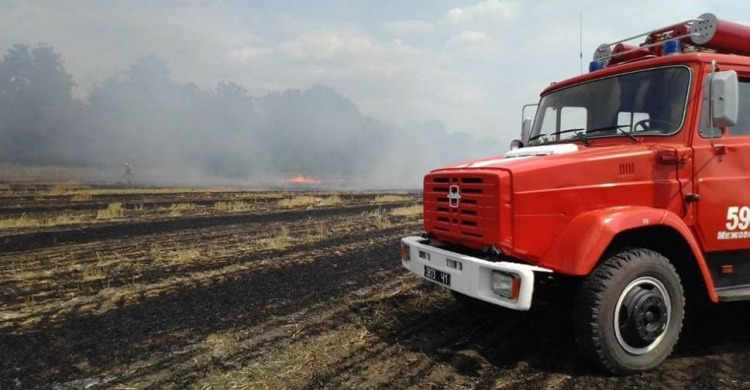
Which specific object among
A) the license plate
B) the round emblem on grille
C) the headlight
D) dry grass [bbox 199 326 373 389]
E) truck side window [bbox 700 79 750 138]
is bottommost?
dry grass [bbox 199 326 373 389]

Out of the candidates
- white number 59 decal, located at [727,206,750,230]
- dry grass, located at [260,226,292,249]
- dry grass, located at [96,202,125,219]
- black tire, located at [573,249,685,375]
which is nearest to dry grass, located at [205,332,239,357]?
black tire, located at [573,249,685,375]

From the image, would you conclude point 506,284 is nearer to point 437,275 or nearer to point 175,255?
point 437,275

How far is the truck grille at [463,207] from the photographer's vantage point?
12.1ft

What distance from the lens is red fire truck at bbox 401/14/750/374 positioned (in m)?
3.57

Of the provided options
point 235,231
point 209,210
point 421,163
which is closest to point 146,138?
point 421,163

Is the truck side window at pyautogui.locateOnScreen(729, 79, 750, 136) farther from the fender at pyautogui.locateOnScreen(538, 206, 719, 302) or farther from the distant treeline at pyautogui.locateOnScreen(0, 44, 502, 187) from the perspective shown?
the distant treeline at pyautogui.locateOnScreen(0, 44, 502, 187)

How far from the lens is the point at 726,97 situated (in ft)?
12.4

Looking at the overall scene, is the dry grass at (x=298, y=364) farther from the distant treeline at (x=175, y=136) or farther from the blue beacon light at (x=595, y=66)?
the distant treeline at (x=175, y=136)

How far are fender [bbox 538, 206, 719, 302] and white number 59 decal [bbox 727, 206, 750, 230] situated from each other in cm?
61

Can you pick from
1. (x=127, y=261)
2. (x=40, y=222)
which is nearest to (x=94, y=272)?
(x=127, y=261)

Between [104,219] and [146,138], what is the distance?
59.1 metres

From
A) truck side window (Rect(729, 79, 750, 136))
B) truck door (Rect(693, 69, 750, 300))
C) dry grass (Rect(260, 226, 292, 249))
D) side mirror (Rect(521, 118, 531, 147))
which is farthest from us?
dry grass (Rect(260, 226, 292, 249))

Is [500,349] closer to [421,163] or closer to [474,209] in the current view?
[474,209]

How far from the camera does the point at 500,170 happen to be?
3.72m
